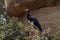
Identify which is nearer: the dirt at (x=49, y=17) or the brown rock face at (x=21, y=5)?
the dirt at (x=49, y=17)

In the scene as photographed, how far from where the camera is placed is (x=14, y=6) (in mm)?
7328

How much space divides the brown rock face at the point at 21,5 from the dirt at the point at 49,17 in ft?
0.47

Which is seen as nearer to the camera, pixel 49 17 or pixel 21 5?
pixel 49 17

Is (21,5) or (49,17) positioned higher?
(21,5)

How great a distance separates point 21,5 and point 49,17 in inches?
33.6

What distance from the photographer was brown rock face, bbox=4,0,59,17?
7.30m

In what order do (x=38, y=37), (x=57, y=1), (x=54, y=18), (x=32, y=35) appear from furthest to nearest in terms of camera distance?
1. (x=57, y=1)
2. (x=54, y=18)
3. (x=32, y=35)
4. (x=38, y=37)

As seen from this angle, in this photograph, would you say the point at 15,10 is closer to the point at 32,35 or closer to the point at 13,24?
the point at 13,24

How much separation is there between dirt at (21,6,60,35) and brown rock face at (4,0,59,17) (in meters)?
0.14

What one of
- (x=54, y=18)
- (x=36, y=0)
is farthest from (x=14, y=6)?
(x=54, y=18)

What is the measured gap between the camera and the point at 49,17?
7.11 m

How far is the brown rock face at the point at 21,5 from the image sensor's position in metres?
7.30

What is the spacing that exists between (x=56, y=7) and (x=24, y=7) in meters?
0.89

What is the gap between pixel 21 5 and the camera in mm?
7320
